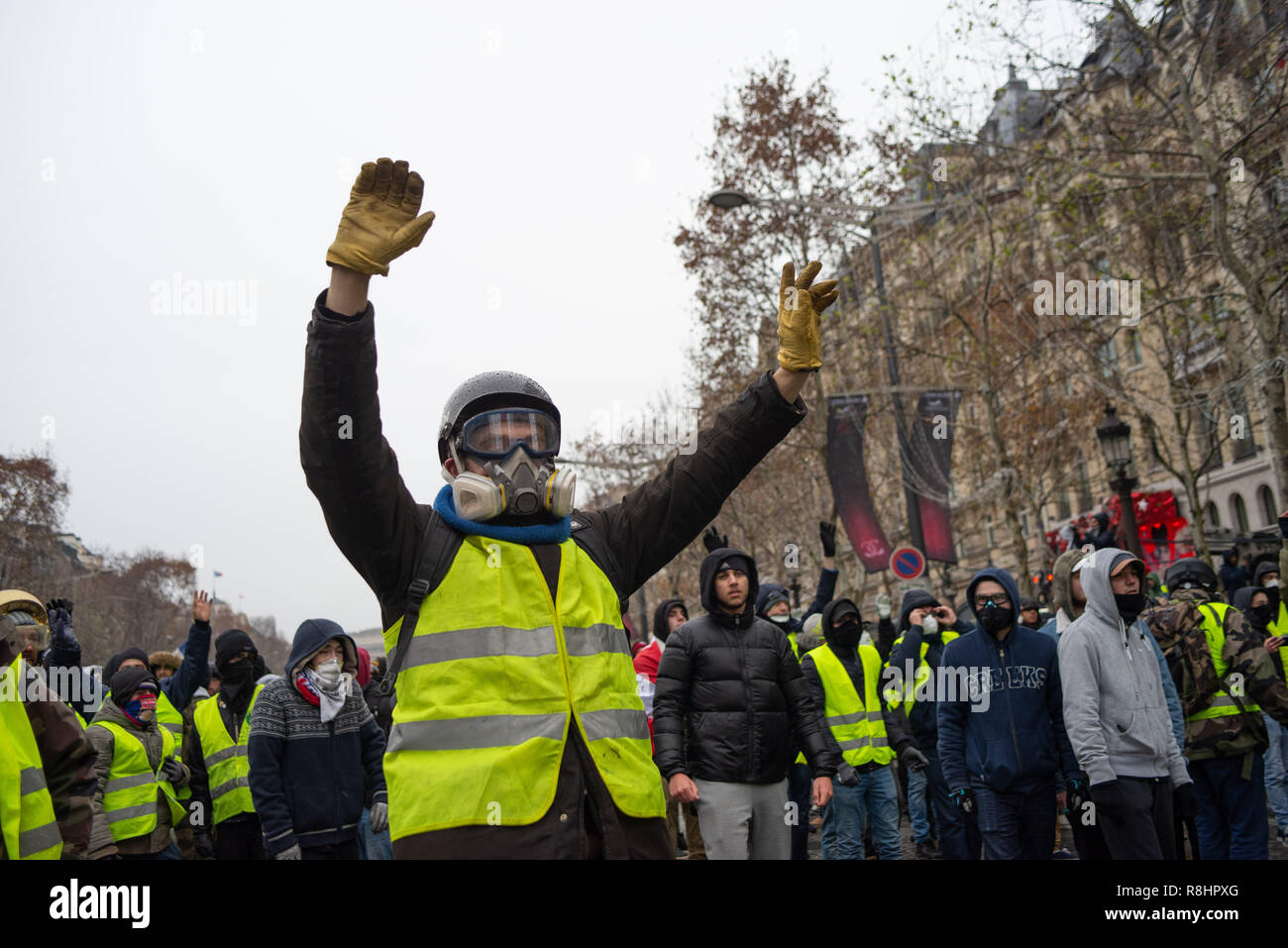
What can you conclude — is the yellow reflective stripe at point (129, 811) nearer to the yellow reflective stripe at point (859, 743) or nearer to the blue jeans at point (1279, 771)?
the yellow reflective stripe at point (859, 743)

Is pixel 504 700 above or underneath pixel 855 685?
above

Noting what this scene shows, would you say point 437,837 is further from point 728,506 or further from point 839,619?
point 728,506

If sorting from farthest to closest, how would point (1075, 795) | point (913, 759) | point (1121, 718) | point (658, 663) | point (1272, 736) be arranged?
point (658, 663) → point (1272, 736) → point (913, 759) → point (1075, 795) → point (1121, 718)

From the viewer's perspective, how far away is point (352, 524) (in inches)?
104

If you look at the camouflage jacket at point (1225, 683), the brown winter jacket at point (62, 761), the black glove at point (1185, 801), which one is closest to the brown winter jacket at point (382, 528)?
the brown winter jacket at point (62, 761)

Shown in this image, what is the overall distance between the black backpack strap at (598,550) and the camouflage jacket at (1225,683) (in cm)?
558

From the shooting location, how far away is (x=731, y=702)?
20.6 ft

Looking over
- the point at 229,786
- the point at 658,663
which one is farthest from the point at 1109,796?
the point at 229,786

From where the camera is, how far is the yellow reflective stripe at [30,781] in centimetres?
374

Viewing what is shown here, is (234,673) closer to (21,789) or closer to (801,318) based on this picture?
(21,789)

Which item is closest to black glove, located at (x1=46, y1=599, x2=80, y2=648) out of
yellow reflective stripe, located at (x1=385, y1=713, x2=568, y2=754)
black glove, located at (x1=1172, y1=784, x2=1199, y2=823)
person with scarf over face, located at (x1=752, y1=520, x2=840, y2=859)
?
person with scarf over face, located at (x1=752, y1=520, x2=840, y2=859)

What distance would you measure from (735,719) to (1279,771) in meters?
5.56

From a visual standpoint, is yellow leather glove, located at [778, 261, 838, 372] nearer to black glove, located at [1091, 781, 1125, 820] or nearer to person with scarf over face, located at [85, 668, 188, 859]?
black glove, located at [1091, 781, 1125, 820]

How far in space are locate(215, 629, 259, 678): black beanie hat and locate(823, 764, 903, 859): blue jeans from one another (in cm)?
419
